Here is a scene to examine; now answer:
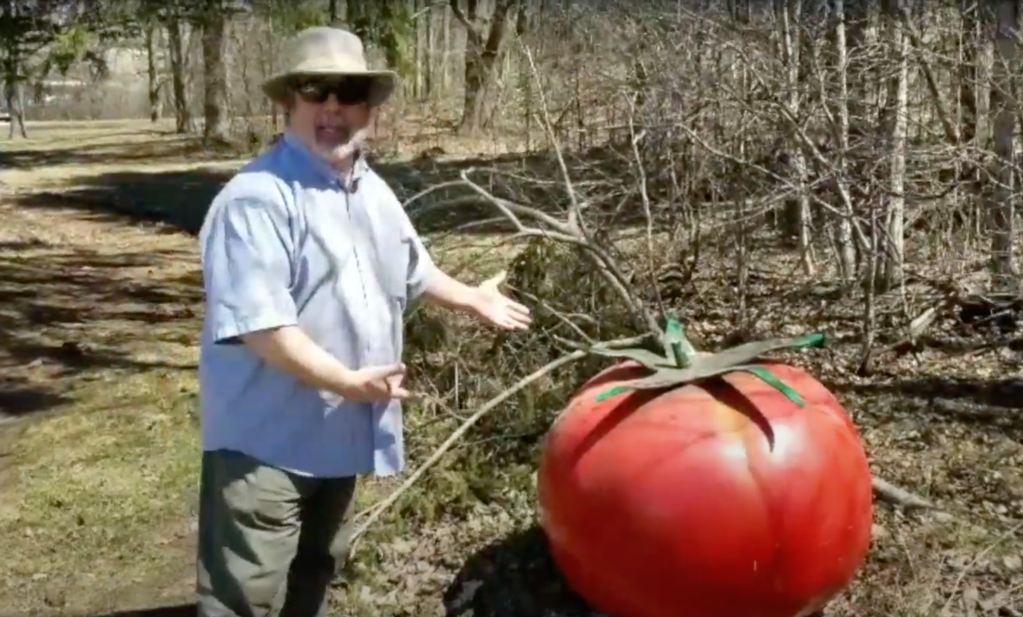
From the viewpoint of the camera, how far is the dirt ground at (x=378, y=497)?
170 inches

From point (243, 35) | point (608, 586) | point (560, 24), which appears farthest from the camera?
point (243, 35)

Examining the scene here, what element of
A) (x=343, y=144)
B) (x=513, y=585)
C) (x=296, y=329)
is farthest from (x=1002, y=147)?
(x=296, y=329)

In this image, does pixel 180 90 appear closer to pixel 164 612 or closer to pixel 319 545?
pixel 164 612

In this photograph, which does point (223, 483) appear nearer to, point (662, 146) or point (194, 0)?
point (662, 146)

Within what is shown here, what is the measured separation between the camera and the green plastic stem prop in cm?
371

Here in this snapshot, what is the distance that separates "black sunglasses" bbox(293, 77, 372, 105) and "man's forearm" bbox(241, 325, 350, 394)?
22.4 inches

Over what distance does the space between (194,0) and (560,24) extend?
10.4ft

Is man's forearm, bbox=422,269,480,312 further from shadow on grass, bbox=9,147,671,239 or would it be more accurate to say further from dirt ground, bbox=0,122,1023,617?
shadow on grass, bbox=9,147,671,239

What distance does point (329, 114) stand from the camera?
312 cm

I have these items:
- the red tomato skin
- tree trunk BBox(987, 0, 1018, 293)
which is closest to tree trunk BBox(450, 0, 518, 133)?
tree trunk BBox(987, 0, 1018, 293)

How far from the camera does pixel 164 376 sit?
7930 mm

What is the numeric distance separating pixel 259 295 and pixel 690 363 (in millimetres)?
1432

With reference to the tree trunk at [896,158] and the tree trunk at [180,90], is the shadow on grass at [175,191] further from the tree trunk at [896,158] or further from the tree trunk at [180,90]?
the tree trunk at [180,90]

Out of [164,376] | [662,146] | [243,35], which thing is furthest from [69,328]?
[243,35]
